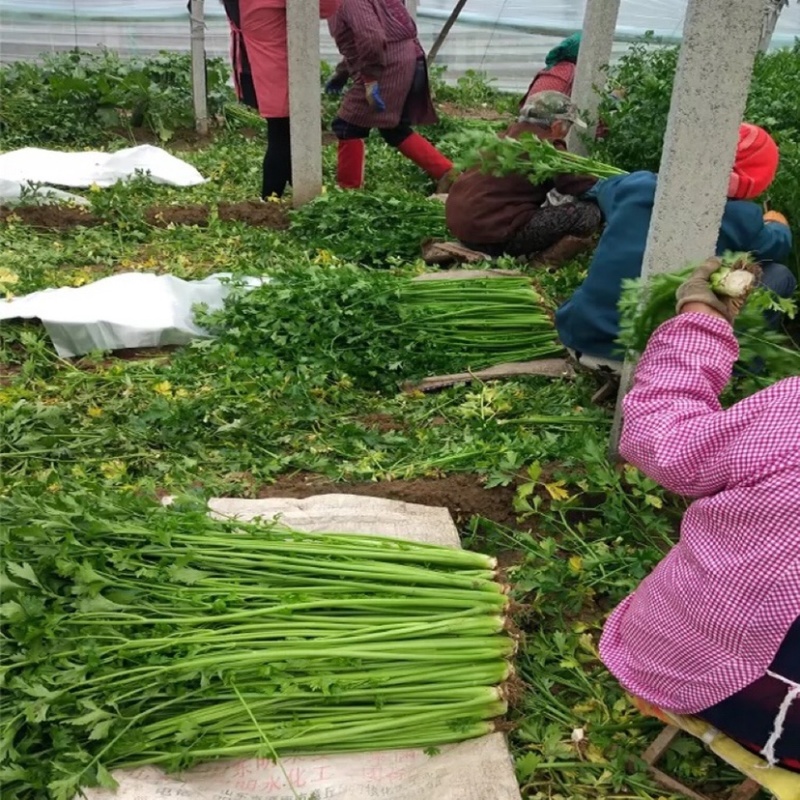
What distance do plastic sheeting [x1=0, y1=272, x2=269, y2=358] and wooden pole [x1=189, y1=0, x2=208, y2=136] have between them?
4807mm

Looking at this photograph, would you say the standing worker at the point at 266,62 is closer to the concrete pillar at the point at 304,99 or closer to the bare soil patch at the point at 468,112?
the concrete pillar at the point at 304,99

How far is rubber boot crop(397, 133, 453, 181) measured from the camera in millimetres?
6926

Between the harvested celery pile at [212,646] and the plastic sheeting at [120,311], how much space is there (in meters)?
2.07

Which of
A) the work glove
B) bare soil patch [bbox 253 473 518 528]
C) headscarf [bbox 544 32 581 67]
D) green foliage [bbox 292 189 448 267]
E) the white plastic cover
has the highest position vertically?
headscarf [bbox 544 32 581 67]

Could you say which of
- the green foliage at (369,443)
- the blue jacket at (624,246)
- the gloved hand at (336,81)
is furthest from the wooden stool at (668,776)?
the gloved hand at (336,81)

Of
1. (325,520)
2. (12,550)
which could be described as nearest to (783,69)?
(325,520)

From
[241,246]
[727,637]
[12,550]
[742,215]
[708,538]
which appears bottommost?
[241,246]

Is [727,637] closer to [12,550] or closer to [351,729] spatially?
[351,729]

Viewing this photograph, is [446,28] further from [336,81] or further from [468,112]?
[336,81]

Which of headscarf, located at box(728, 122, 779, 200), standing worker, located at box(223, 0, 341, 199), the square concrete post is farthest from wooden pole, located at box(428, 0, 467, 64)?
the square concrete post

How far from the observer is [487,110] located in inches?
437

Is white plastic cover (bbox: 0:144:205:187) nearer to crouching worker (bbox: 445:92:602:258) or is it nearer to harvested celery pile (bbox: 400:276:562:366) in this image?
crouching worker (bbox: 445:92:602:258)

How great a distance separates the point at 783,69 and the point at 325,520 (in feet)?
19.7

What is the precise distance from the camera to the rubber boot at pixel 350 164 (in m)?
6.87
